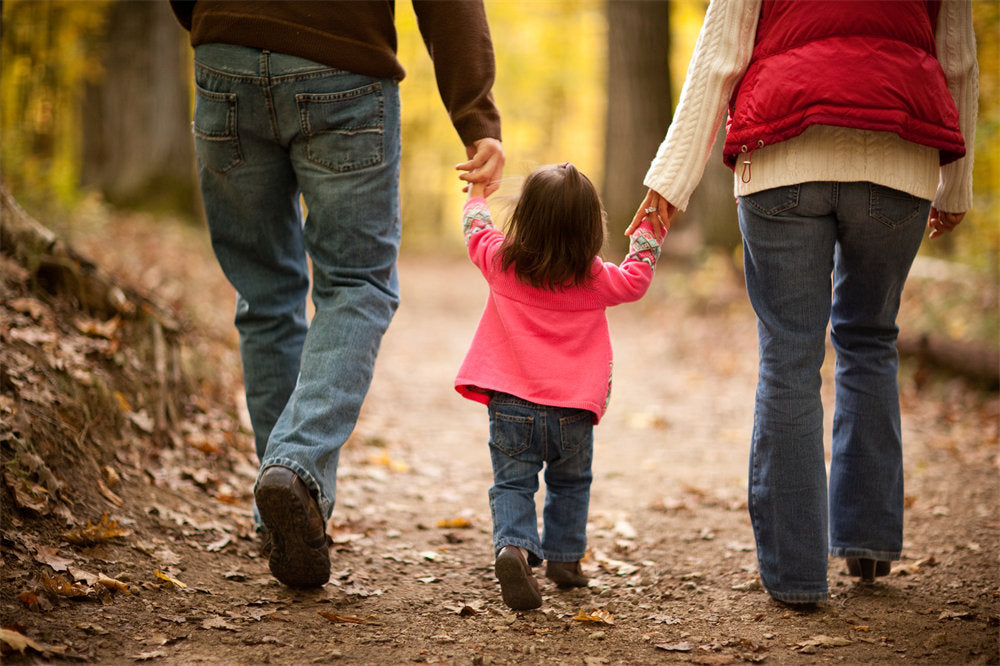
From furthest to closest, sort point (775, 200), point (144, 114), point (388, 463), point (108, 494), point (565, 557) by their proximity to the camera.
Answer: point (144, 114) → point (388, 463) → point (108, 494) → point (565, 557) → point (775, 200)

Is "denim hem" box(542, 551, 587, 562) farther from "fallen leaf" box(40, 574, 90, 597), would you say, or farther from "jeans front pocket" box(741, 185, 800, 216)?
"fallen leaf" box(40, 574, 90, 597)

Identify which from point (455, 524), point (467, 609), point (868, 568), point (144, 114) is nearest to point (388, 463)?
point (455, 524)

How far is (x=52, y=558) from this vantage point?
2.50 metres

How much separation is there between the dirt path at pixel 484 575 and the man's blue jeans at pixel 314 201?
49cm

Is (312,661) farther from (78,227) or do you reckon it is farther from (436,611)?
(78,227)

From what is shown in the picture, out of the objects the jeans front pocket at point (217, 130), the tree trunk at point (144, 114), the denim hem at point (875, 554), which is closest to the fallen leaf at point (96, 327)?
the jeans front pocket at point (217, 130)

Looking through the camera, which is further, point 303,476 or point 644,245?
point 644,245

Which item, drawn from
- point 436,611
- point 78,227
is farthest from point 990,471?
point 78,227

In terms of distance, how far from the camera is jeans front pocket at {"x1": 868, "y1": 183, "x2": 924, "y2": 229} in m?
2.55

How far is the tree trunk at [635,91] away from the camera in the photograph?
1103 centimetres

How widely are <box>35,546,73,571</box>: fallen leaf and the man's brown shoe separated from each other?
60 centimetres

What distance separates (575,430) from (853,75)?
1.39 meters

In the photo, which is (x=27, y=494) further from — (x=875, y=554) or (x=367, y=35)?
(x=875, y=554)

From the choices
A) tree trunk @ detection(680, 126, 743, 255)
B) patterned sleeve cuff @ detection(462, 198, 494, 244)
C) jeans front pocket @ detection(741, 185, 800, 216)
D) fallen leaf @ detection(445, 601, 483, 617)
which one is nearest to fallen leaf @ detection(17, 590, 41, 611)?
fallen leaf @ detection(445, 601, 483, 617)
